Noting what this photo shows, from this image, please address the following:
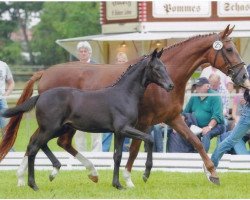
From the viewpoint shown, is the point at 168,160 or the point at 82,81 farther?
the point at 168,160

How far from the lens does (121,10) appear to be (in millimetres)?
29734

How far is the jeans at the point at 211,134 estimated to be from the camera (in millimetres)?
13555

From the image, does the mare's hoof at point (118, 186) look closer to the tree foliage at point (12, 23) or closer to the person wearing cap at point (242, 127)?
the person wearing cap at point (242, 127)

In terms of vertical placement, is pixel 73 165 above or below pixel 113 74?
below

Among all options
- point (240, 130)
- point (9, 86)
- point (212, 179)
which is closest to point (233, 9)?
point (9, 86)

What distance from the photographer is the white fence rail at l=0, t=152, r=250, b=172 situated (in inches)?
502

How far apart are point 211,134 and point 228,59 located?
103 inches

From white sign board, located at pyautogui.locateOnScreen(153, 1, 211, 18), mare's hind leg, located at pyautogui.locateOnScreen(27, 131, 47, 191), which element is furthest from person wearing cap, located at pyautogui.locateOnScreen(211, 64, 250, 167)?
white sign board, located at pyautogui.locateOnScreen(153, 1, 211, 18)

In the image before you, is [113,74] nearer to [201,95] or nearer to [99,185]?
[99,185]

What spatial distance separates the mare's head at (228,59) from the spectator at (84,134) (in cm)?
291

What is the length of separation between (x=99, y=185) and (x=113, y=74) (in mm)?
1548

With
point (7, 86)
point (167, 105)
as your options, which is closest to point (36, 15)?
point (7, 86)

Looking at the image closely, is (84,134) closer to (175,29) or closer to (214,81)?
(214,81)

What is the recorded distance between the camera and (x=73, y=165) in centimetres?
1320
